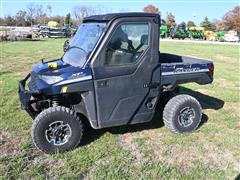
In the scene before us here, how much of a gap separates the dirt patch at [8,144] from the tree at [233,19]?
2436 inches

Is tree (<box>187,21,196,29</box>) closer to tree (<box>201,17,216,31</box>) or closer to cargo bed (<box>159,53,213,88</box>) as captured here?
tree (<box>201,17,216,31</box>)

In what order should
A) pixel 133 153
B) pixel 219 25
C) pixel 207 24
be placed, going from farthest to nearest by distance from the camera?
1. pixel 219 25
2. pixel 207 24
3. pixel 133 153

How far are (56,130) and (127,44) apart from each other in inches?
62.2

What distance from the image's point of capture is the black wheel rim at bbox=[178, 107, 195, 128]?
17.1 ft

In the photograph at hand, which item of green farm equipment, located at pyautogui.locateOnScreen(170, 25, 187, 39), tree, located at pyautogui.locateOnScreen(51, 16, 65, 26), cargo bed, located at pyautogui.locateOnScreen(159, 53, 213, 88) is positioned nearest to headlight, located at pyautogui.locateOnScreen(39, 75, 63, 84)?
cargo bed, located at pyautogui.locateOnScreen(159, 53, 213, 88)

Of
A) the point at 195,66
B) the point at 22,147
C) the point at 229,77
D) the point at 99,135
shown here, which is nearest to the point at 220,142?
the point at 195,66

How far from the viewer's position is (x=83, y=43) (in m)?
4.83

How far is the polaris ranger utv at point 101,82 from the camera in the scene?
4.33 meters

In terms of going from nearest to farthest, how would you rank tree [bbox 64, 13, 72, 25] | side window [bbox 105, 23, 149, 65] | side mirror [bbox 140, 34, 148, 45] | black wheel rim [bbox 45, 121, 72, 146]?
black wheel rim [bbox 45, 121, 72, 146], side window [bbox 105, 23, 149, 65], side mirror [bbox 140, 34, 148, 45], tree [bbox 64, 13, 72, 25]

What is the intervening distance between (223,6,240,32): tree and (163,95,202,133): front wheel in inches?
2378

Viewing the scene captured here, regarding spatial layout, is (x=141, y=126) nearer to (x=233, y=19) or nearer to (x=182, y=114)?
(x=182, y=114)

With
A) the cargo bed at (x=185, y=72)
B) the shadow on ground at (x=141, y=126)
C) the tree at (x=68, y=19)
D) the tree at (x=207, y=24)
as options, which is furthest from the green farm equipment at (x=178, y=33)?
the cargo bed at (x=185, y=72)

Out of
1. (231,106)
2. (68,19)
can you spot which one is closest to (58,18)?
(68,19)

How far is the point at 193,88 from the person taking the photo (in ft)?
28.0
